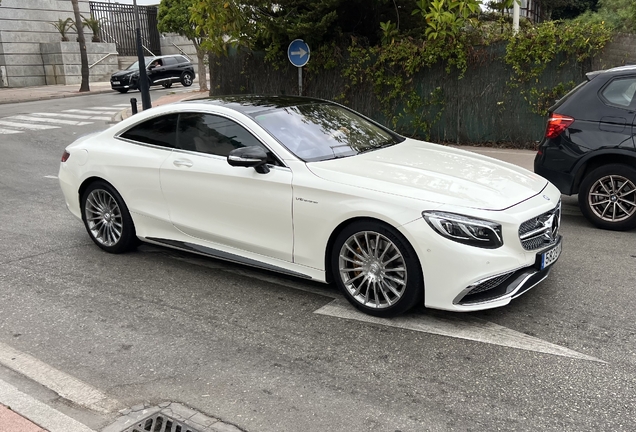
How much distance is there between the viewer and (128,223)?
5.89 m

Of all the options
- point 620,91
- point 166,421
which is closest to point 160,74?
point 620,91

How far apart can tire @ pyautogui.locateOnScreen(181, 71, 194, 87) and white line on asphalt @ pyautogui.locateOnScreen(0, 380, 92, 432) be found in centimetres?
2937

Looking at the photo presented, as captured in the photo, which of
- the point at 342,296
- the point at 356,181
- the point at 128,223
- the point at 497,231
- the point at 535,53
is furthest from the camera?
the point at 535,53

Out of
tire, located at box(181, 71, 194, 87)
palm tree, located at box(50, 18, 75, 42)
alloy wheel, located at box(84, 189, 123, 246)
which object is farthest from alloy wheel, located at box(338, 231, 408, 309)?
palm tree, located at box(50, 18, 75, 42)

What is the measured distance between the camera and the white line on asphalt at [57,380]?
11.5ft

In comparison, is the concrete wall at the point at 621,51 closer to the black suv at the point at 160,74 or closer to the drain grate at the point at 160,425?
the drain grate at the point at 160,425

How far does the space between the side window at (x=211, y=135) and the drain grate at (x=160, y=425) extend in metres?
2.32

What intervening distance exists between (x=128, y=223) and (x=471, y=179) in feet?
10.8

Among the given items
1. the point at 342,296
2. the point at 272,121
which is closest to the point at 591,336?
the point at 342,296

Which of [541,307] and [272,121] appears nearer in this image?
[541,307]

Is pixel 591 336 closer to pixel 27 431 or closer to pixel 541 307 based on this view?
pixel 541 307

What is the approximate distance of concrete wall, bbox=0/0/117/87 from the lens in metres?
33.8

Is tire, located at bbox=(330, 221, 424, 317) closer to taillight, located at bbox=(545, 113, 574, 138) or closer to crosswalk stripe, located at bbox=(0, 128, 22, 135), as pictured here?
taillight, located at bbox=(545, 113, 574, 138)

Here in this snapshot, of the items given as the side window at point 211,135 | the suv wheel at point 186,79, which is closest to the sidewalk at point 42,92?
the suv wheel at point 186,79
